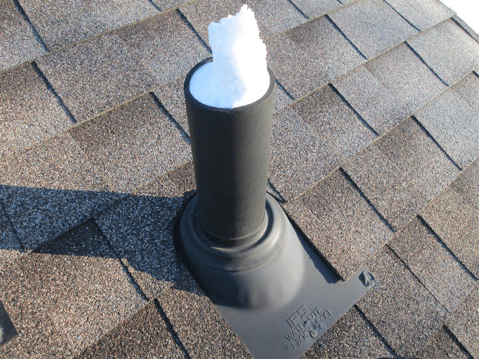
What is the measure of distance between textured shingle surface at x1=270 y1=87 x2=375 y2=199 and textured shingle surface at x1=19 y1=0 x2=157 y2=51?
167 centimetres

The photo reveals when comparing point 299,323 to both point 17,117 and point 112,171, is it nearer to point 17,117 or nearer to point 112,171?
point 112,171

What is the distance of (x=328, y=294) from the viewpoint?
2.74 m

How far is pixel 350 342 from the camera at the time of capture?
259cm

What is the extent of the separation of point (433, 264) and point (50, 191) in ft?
10.1

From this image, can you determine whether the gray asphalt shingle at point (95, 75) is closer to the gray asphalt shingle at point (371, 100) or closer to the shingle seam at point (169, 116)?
the shingle seam at point (169, 116)

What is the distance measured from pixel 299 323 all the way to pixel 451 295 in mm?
1363

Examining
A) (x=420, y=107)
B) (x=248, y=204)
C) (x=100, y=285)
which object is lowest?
(x=100, y=285)

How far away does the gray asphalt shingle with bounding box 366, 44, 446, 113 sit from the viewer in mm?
3803

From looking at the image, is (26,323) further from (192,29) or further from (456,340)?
(456,340)

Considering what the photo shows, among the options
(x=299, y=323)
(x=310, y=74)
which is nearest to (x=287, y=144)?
(x=310, y=74)

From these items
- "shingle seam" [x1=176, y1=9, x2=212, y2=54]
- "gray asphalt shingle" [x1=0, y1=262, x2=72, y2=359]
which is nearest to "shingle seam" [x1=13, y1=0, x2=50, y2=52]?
"shingle seam" [x1=176, y1=9, x2=212, y2=54]

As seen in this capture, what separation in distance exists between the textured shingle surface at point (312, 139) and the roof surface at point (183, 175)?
1 cm

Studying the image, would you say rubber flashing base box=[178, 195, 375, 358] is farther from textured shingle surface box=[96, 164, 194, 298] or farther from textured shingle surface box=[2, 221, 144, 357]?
textured shingle surface box=[2, 221, 144, 357]

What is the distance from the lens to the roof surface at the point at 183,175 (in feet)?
7.64
